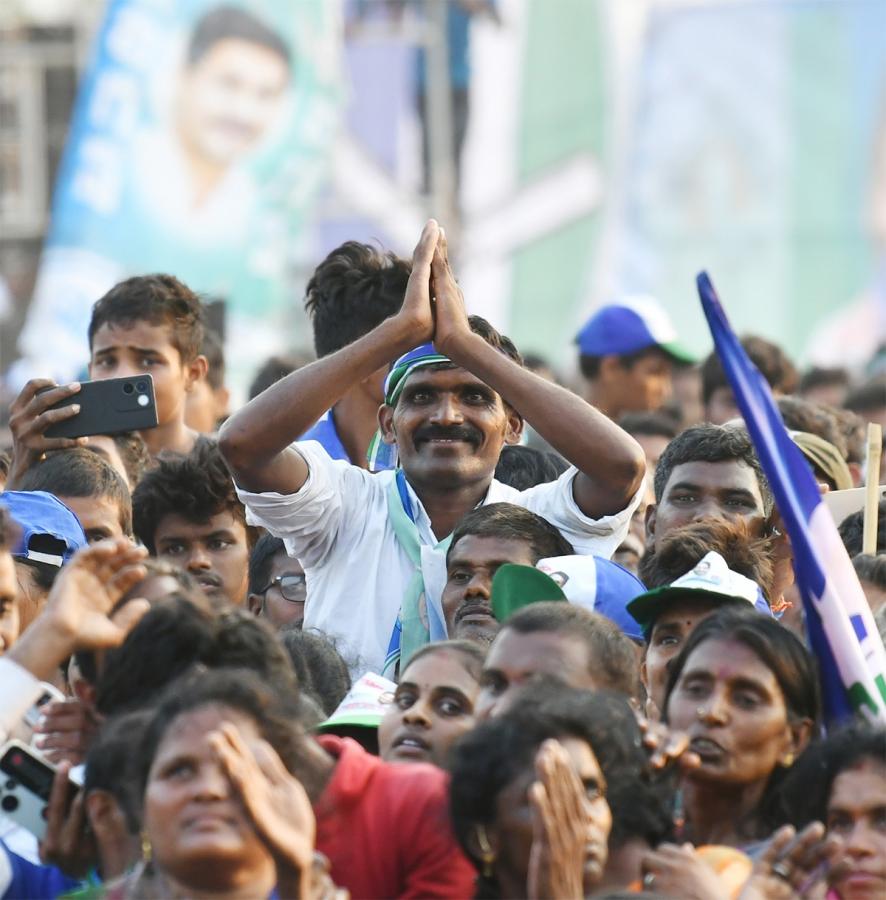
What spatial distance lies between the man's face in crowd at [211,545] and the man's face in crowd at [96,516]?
0.14 metres

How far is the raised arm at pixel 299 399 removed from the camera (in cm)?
526

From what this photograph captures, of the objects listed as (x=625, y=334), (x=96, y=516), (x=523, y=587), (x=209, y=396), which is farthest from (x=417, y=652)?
(x=625, y=334)

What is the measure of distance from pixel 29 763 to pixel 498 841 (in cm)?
84

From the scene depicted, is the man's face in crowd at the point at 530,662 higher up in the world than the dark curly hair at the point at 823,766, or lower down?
higher up

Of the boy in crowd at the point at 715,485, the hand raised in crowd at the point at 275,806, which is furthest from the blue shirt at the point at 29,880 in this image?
the boy in crowd at the point at 715,485

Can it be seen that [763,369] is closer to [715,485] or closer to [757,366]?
[757,366]

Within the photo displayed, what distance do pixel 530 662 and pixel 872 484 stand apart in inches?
46.9

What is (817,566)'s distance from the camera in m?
4.55

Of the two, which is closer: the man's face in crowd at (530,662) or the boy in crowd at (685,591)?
the man's face in crowd at (530,662)

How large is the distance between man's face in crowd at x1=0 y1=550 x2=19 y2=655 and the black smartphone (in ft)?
3.92

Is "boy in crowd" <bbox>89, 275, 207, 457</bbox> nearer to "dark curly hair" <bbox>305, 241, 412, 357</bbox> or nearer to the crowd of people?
the crowd of people

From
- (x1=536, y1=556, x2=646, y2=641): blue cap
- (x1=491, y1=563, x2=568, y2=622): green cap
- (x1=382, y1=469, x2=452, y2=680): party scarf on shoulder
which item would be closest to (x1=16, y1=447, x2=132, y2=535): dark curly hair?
(x1=382, y1=469, x2=452, y2=680): party scarf on shoulder

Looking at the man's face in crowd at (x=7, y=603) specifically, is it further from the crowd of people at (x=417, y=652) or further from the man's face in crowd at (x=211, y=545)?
the man's face in crowd at (x=211, y=545)

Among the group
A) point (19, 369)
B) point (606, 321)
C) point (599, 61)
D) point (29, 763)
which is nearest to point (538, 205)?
point (599, 61)
